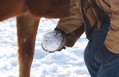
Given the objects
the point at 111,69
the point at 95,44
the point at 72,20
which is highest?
the point at 72,20

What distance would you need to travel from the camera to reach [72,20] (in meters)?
1.48

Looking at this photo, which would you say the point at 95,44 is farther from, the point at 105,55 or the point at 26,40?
the point at 26,40

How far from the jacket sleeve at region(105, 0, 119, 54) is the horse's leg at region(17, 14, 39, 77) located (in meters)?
0.88

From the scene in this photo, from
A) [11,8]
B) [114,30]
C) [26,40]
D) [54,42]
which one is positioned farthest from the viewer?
[26,40]

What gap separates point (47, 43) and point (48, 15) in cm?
13

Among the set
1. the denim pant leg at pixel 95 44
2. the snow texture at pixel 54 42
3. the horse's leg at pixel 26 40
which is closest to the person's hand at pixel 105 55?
the denim pant leg at pixel 95 44

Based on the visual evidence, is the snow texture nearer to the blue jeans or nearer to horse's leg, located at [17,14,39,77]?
the blue jeans

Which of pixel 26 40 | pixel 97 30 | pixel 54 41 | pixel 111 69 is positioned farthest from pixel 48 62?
pixel 111 69

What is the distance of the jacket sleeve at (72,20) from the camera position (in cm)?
145

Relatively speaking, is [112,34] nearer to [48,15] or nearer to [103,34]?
[103,34]

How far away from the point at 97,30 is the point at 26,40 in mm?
793

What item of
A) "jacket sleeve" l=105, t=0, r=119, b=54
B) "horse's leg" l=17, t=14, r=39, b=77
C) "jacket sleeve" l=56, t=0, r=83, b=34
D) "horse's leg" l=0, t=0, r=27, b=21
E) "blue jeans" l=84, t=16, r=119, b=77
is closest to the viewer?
"jacket sleeve" l=105, t=0, r=119, b=54

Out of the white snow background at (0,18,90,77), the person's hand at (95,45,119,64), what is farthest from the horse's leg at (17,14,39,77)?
the person's hand at (95,45,119,64)

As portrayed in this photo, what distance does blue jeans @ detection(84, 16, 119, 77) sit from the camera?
1.17 metres
